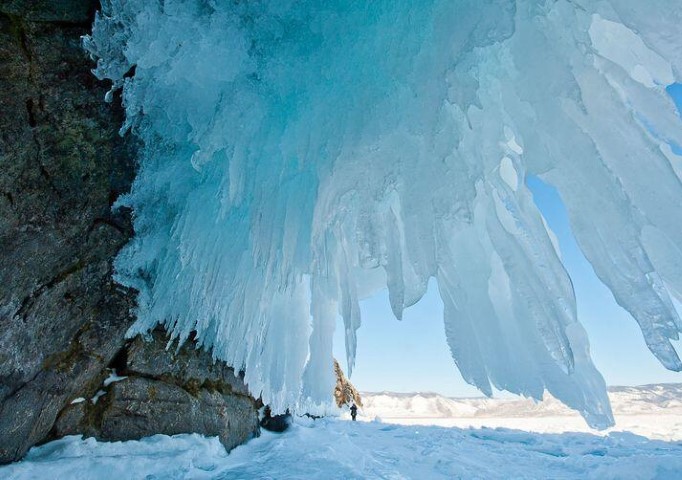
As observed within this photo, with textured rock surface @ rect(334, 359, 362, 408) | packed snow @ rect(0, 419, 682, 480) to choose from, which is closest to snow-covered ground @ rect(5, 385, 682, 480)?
packed snow @ rect(0, 419, 682, 480)

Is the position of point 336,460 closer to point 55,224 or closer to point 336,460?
point 336,460

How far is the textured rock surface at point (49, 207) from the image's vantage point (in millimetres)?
3389

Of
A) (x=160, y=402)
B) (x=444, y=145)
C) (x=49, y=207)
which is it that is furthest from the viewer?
(x=160, y=402)

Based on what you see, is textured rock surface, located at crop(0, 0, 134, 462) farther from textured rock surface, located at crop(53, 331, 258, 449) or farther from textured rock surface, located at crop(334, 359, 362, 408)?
textured rock surface, located at crop(334, 359, 362, 408)

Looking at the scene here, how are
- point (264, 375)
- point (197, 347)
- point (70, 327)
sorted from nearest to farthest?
1. point (70, 327)
2. point (264, 375)
3. point (197, 347)

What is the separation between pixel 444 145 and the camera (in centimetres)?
265

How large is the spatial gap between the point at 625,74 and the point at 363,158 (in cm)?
165

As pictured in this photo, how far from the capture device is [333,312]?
5004 mm

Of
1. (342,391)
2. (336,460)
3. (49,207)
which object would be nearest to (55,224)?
(49,207)

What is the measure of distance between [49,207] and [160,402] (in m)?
3.49

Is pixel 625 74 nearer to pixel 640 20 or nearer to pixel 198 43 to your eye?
pixel 640 20

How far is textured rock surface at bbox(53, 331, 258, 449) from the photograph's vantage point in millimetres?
5359

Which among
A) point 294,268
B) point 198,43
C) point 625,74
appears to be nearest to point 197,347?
point 294,268

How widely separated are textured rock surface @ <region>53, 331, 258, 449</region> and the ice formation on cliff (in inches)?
102
